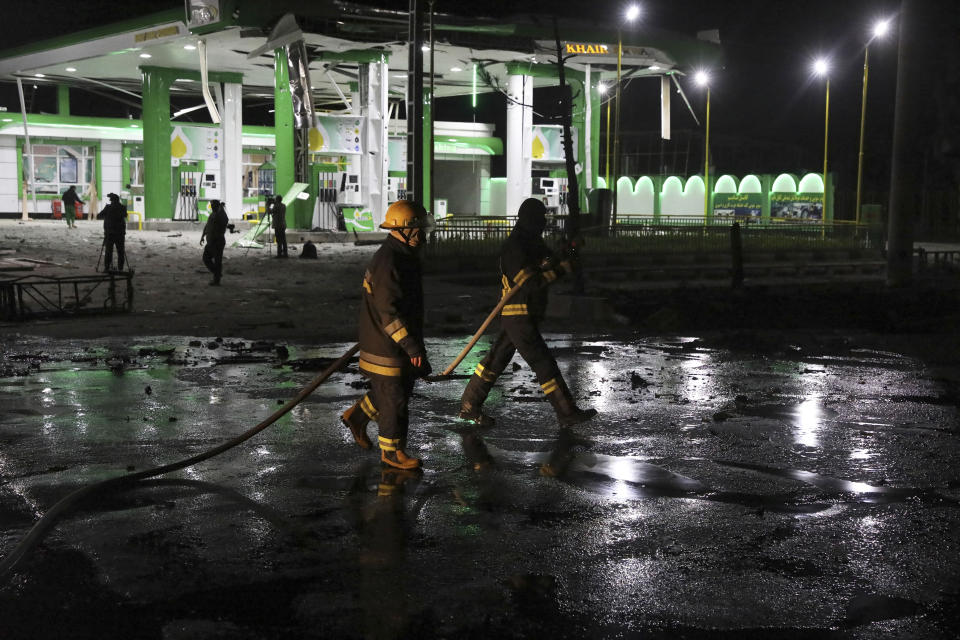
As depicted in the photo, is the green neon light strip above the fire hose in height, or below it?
above

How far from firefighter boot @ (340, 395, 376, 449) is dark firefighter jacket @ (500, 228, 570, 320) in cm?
166

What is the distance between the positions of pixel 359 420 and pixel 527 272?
195 centimetres

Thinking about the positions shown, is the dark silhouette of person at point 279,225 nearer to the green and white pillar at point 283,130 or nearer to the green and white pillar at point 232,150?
the green and white pillar at point 283,130

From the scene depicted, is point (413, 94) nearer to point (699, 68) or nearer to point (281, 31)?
point (281, 31)

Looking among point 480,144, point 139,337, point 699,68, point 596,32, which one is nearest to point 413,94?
point 139,337

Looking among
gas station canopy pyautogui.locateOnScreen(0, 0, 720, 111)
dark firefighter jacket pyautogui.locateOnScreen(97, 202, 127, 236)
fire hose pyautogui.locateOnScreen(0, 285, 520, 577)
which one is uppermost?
gas station canopy pyautogui.locateOnScreen(0, 0, 720, 111)

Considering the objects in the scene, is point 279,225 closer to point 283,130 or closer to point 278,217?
point 278,217

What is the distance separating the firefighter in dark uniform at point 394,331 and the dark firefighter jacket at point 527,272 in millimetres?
1511

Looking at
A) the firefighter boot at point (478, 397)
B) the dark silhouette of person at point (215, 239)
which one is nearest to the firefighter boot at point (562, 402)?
the firefighter boot at point (478, 397)

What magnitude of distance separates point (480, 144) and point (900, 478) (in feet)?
166

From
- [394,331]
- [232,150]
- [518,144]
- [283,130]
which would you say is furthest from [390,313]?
[232,150]

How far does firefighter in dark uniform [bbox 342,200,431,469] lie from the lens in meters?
6.70

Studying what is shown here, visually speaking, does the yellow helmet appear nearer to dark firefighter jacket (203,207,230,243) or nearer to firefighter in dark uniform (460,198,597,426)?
firefighter in dark uniform (460,198,597,426)

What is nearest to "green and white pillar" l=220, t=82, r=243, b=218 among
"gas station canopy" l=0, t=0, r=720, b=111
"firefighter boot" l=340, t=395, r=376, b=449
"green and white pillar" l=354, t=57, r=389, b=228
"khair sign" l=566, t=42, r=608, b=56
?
"gas station canopy" l=0, t=0, r=720, b=111
